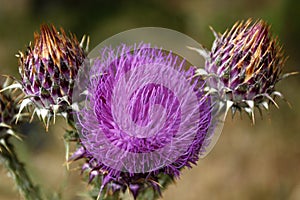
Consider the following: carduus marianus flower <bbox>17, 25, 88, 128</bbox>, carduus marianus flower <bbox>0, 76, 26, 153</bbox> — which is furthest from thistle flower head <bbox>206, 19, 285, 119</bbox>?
carduus marianus flower <bbox>0, 76, 26, 153</bbox>

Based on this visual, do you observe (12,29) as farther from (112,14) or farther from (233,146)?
(233,146)

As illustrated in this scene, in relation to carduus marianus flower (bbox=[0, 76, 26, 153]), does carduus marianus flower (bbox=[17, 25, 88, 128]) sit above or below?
above

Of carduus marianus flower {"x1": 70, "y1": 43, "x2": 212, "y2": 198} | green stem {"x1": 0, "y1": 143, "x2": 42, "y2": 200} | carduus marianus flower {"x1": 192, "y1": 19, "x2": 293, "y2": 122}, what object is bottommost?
green stem {"x1": 0, "y1": 143, "x2": 42, "y2": 200}

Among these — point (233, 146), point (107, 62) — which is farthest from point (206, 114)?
point (233, 146)

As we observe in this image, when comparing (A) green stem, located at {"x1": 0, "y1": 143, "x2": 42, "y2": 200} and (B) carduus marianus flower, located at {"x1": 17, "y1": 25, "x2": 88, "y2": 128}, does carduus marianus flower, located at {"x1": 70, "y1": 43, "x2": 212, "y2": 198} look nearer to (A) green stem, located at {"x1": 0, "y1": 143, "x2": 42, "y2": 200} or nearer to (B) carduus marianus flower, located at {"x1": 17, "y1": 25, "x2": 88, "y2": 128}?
(B) carduus marianus flower, located at {"x1": 17, "y1": 25, "x2": 88, "y2": 128}

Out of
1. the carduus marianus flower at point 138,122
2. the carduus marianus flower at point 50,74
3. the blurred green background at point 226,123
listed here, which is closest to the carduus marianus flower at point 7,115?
the carduus marianus flower at point 50,74
